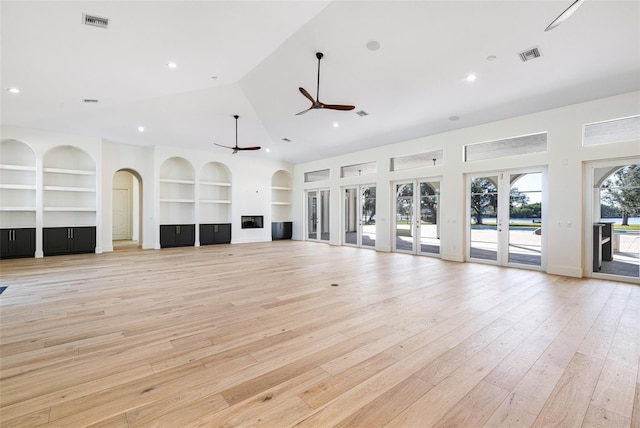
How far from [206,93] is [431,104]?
5.16 m

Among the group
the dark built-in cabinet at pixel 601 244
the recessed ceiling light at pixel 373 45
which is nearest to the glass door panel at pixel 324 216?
the recessed ceiling light at pixel 373 45

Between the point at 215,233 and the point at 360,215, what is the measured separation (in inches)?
212

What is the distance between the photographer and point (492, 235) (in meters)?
6.83

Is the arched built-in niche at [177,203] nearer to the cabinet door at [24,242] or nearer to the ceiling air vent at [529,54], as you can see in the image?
the cabinet door at [24,242]

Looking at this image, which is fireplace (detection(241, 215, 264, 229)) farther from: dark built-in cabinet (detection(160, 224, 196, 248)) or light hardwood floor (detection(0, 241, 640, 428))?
light hardwood floor (detection(0, 241, 640, 428))

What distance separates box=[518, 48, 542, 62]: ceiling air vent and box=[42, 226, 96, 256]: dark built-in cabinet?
11024 millimetres

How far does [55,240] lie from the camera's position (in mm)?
7973

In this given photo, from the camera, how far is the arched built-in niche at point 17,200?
7.38 meters

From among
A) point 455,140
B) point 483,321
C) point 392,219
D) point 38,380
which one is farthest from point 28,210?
point 455,140

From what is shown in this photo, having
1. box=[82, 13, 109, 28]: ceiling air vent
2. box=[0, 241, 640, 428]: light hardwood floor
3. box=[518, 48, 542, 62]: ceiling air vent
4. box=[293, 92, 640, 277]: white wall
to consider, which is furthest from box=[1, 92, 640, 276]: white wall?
box=[82, 13, 109, 28]: ceiling air vent

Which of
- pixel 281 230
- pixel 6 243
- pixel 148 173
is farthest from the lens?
pixel 281 230

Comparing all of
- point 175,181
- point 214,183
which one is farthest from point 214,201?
point 175,181

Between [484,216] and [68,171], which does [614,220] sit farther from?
[68,171]

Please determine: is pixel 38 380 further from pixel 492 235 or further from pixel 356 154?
pixel 356 154
